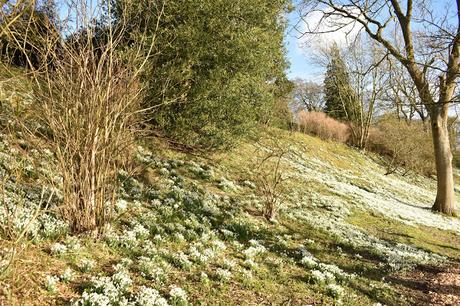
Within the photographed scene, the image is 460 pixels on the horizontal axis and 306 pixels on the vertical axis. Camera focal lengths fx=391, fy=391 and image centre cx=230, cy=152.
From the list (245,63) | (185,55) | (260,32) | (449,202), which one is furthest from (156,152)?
(449,202)

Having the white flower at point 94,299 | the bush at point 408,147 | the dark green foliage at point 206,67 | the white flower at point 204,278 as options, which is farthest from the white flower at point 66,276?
the bush at point 408,147

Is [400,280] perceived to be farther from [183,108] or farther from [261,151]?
[261,151]

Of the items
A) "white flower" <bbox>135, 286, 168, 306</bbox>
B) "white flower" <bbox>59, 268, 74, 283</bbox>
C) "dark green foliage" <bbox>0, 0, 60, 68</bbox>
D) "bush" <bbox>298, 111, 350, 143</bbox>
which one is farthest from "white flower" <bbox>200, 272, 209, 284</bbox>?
"bush" <bbox>298, 111, 350, 143</bbox>

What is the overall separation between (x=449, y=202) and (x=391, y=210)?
206 inches

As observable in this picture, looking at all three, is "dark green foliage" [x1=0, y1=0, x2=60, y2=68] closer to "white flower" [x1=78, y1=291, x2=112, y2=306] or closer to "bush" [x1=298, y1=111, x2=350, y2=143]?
"white flower" [x1=78, y1=291, x2=112, y2=306]

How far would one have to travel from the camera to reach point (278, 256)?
34.0 feet

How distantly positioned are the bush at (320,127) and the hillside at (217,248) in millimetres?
26063

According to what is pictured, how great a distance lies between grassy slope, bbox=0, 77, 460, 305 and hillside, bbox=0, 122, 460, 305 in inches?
1.6

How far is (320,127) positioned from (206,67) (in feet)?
103

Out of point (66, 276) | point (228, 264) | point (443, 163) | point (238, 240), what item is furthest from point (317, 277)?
point (443, 163)

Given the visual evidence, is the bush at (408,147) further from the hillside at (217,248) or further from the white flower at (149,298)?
the white flower at (149,298)

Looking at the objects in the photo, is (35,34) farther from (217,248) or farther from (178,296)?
(217,248)

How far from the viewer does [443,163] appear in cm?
2255

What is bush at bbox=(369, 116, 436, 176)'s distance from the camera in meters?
41.2
